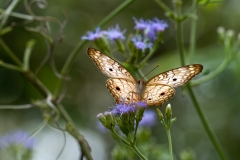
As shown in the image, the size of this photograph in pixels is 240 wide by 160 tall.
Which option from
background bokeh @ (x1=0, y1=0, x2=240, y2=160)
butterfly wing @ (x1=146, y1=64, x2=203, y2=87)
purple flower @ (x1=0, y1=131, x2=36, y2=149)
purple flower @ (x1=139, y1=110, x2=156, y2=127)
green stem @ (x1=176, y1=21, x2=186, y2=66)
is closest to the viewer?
butterfly wing @ (x1=146, y1=64, x2=203, y2=87)

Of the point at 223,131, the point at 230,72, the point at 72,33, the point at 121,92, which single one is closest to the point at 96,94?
the point at 72,33

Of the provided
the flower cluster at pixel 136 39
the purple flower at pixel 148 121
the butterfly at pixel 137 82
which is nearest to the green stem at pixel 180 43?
the flower cluster at pixel 136 39

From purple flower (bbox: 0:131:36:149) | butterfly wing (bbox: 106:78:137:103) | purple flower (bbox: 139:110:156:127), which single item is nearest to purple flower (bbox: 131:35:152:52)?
butterfly wing (bbox: 106:78:137:103)

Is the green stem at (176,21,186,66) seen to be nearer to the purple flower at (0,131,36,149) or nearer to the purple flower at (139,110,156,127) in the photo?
the purple flower at (139,110,156,127)

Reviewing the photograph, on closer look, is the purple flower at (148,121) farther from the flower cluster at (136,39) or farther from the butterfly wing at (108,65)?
the butterfly wing at (108,65)

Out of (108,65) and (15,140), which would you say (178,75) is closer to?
(108,65)
